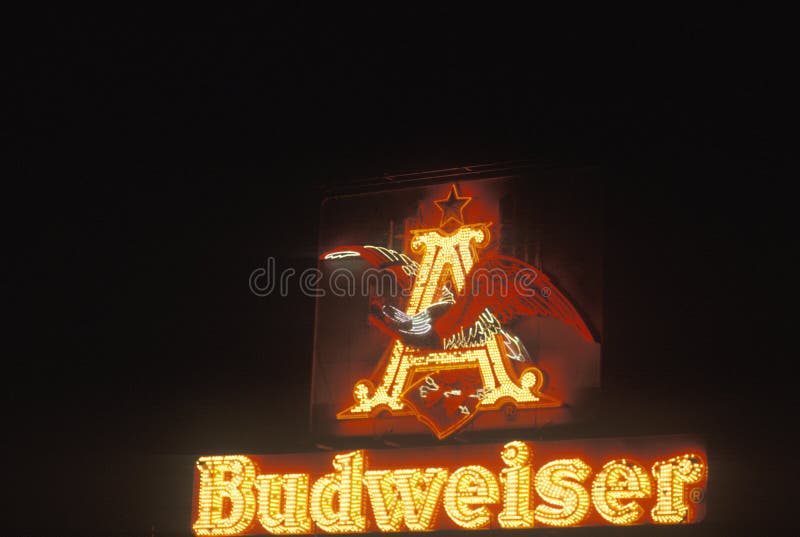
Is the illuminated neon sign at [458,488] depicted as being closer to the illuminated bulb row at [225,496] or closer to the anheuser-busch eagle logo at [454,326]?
the illuminated bulb row at [225,496]

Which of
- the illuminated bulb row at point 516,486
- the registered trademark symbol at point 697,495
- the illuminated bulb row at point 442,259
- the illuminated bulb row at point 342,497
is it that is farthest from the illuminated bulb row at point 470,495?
the illuminated bulb row at point 442,259

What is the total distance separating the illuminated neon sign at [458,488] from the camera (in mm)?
13430

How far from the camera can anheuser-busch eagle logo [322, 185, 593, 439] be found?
14742 mm

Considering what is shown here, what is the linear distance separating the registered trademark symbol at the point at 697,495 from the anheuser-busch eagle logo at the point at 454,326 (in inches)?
76.4

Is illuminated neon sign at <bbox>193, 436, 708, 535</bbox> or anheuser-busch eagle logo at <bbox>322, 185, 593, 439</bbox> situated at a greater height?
anheuser-busch eagle logo at <bbox>322, 185, 593, 439</bbox>

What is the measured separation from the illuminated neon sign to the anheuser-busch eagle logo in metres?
0.58

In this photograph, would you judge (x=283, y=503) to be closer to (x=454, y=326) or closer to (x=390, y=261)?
(x=454, y=326)

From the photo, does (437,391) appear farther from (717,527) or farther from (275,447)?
(717,527)

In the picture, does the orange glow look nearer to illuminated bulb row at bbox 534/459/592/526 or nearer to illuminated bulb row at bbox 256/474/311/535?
illuminated bulb row at bbox 534/459/592/526

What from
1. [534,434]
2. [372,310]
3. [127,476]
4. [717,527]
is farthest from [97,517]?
[717,527]

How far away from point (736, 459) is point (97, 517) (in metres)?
9.35

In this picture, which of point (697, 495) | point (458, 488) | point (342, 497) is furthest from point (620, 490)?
point (342, 497)

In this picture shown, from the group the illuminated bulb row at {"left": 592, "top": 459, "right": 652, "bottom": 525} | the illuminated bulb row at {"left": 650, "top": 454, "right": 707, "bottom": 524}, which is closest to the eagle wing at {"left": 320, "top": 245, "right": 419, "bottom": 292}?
the illuminated bulb row at {"left": 592, "top": 459, "right": 652, "bottom": 525}

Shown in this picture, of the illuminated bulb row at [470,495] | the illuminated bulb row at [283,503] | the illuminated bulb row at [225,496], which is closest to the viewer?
the illuminated bulb row at [470,495]
